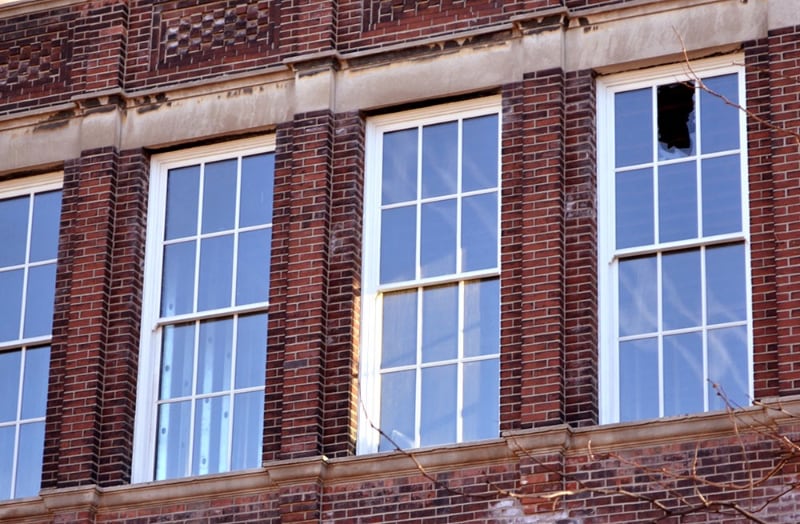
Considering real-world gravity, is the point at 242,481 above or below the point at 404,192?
below

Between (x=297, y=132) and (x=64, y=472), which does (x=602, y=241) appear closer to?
(x=297, y=132)

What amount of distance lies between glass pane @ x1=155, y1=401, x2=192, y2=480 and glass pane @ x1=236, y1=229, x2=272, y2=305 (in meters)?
1.10

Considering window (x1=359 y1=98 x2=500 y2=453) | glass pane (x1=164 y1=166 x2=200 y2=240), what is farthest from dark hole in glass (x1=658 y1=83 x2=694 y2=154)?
glass pane (x1=164 y1=166 x2=200 y2=240)

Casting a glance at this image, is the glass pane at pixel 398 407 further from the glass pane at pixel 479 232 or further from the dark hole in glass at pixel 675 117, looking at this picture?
the dark hole in glass at pixel 675 117

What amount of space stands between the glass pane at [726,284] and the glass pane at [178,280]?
15.6ft

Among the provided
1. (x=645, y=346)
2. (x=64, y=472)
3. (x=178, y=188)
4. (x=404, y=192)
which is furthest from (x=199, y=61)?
(x=645, y=346)

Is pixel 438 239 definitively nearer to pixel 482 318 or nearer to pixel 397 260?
pixel 397 260

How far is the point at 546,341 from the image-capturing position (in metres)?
17.5

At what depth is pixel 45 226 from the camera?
2014cm

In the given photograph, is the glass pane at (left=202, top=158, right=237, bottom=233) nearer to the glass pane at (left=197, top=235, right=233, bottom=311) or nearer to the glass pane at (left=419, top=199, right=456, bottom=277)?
the glass pane at (left=197, top=235, right=233, bottom=311)

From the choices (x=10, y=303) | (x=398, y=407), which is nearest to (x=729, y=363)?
(x=398, y=407)

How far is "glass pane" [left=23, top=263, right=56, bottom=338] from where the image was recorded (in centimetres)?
1980

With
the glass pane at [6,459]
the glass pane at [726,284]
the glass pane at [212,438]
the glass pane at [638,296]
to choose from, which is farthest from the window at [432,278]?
the glass pane at [6,459]

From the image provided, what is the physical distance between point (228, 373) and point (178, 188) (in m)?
1.95
